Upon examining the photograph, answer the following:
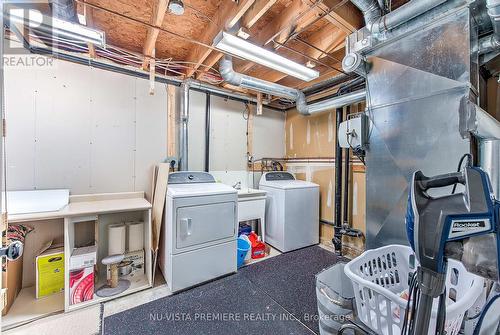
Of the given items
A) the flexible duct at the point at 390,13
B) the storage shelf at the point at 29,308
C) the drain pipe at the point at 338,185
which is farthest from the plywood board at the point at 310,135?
the storage shelf at the point at 29,308

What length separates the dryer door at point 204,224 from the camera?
2.11m

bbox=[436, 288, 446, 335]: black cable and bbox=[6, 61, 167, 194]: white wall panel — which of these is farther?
bbox=[6, 61, 167, 194]: white wall panel

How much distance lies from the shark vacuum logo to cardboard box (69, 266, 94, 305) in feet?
8.59

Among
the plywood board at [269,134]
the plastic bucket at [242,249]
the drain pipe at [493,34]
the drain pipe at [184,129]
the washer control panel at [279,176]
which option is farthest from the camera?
the plywood board at [269,134]

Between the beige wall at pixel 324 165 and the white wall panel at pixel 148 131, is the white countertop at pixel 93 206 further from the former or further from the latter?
the beige wall at pixel 324 165

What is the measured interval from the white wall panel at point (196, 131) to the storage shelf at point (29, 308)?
194 cm

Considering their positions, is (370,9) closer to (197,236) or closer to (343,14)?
(343,14)

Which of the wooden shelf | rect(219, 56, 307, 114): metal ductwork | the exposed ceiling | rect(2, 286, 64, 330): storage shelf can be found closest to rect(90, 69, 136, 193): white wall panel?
the wooden shelf

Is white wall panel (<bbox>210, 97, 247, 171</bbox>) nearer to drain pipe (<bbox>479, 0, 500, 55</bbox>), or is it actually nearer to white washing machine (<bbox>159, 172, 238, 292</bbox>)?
white washing machine (<bbox>159, 172, 238, 292</bbox>)

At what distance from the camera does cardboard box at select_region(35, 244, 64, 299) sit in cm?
192

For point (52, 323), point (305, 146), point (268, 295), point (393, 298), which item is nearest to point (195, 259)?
point (268, 295)

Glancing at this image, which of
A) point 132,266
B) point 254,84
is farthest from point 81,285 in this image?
point 254,84

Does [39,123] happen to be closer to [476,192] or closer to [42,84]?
[42,84]

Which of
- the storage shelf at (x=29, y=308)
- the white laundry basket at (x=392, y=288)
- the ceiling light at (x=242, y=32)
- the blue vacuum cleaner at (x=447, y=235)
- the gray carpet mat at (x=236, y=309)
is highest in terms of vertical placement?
the ceiling light at (x=242, y=32)
